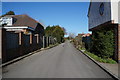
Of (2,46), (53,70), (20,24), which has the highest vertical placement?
(20,24)

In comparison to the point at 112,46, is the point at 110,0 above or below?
above

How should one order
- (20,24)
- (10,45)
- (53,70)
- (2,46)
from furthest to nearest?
(20,24) → (10,45) → (2,46) → (53,70)

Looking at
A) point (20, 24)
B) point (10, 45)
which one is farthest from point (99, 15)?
point (20, 24)

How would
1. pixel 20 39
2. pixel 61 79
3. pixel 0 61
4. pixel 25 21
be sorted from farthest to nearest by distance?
pixel 25 21 < pixel 20 39 < pixel 0 61 < pixel 61 79

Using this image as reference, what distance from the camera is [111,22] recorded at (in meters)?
11.1

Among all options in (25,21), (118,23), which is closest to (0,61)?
(118,23)

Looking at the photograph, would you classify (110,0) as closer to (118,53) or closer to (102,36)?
(102,36)

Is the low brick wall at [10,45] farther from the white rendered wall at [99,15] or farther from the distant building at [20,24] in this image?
the distant building at [20,24]

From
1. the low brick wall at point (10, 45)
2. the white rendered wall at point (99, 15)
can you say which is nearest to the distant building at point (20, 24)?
the low brick wall at point (10, 45)

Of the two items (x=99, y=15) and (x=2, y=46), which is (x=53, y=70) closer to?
(x=2, y=46)

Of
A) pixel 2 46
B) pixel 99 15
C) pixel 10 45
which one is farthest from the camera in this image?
pixel 99 15

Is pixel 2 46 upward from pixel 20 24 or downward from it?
downward

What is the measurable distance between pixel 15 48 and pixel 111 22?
7895 mm

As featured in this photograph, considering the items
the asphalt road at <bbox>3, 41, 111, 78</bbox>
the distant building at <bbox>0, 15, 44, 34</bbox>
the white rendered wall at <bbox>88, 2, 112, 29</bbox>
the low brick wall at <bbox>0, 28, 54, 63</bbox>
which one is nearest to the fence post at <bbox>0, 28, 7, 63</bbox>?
the low brick wall at <bbox>0, 28, 54, 63</bbox>
